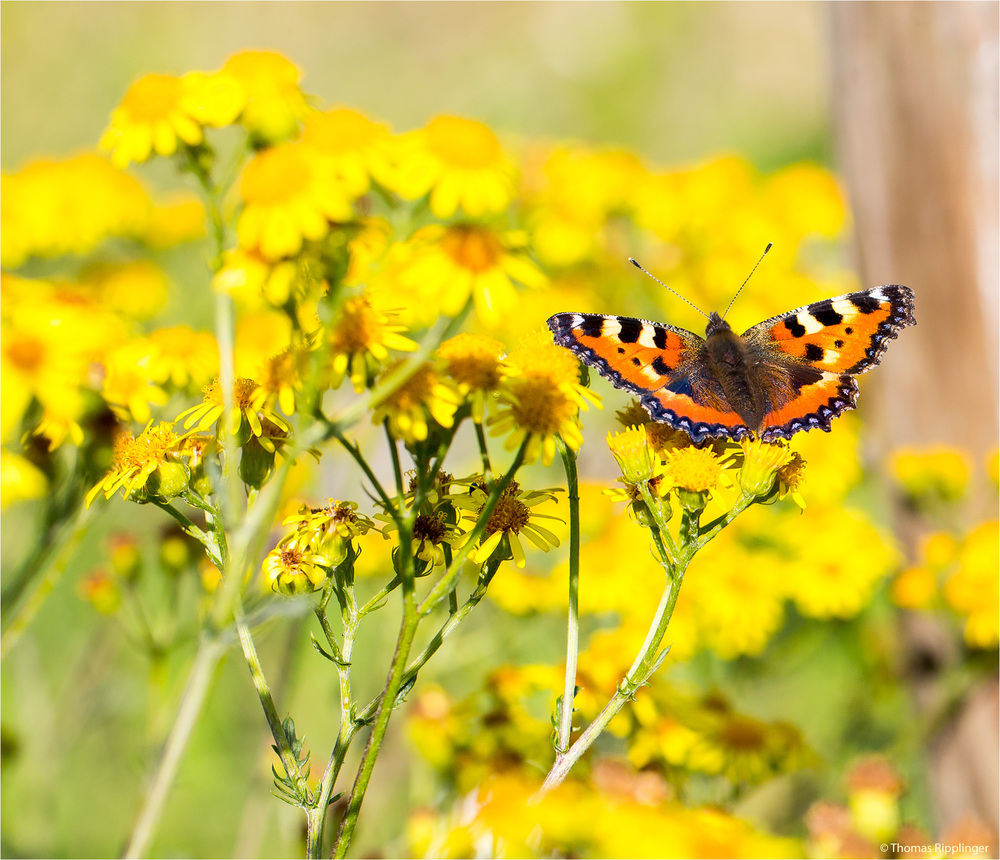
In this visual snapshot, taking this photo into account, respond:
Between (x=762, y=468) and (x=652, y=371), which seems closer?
(x=762, y=468)

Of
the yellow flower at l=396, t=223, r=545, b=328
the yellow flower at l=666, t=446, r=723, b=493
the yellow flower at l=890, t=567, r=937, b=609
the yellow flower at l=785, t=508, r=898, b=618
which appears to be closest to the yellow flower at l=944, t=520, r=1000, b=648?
the yellow flower at l=890, t=567, r=937, b=609

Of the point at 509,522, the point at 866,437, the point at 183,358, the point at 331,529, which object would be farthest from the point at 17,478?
the point at 866,437

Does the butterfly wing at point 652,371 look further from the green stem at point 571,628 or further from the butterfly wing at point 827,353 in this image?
the green stem at point 571,628

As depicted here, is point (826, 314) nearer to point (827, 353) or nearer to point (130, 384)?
point (827, 353)

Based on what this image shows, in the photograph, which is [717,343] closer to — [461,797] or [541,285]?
[541,285]

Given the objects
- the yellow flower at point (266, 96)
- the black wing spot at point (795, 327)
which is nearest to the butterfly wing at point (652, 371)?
the black wing spot at point (795, 327)

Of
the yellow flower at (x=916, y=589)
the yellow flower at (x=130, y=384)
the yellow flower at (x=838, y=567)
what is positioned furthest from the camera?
the yellow flower at (x=838, y=567)
